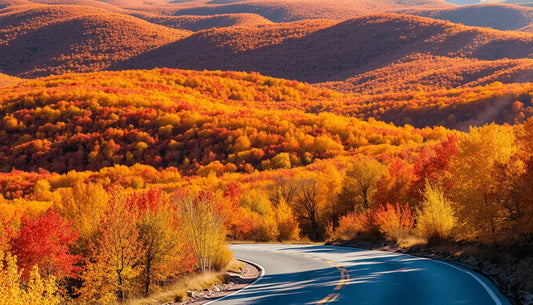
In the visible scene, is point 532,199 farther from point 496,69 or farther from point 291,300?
point 496,69

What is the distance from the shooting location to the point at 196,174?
91.3m

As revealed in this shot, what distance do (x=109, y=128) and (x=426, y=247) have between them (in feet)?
307

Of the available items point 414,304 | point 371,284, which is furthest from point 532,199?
point 414,304

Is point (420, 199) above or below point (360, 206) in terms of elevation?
above

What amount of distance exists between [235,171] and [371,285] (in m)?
79.5

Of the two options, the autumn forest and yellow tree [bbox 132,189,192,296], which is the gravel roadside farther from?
yellow tree [bbox 132,189,192,296]

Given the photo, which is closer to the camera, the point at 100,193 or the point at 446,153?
the point at 100,193

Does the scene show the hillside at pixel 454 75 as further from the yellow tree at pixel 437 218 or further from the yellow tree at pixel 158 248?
the yellow tree at pixel 158 248

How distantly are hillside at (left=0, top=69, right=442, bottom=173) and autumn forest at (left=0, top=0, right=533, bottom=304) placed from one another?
411 mm

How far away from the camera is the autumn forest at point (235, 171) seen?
1862 cm

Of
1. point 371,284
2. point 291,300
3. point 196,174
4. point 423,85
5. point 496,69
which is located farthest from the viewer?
point 423,85

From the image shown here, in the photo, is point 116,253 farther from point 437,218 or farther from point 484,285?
point 437,218

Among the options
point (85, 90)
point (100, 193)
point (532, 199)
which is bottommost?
point (85, 90)

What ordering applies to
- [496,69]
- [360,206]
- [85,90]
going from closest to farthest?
[360,206] → [85,90] → [496,69]
